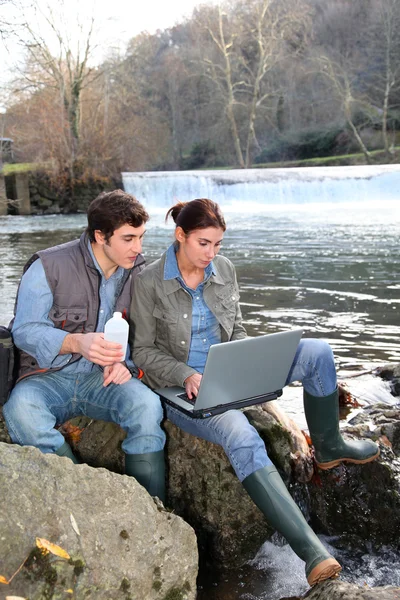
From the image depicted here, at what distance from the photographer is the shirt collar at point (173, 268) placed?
3.47 meters

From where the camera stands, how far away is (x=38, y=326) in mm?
3191

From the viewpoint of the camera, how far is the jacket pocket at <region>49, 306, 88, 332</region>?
329cm

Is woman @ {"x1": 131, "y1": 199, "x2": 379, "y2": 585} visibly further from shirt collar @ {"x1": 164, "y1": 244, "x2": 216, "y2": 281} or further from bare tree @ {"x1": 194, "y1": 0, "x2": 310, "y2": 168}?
bare tree @ {"x1": 194, "y1": 0, "x2": 310, "y2": 168}

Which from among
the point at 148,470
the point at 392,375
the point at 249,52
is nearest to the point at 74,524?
the point at 148,470

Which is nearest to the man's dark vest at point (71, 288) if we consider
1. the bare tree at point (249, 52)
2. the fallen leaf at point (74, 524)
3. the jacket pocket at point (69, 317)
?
the jacket pocket at point (69, 317)

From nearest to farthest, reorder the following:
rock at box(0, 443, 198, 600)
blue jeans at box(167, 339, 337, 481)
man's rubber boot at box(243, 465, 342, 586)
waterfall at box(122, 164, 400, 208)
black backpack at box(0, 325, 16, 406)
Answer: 1. rock at box(0, 443, 198, 600)
2. man's rubber boot at box(243, 465, 342, 586)
3. blue jeans at box(167, 339, 337, 481)
4. black backpack at box(0, 325, 16, 406)
5. waterfall at box(122, 164, 400, 208)

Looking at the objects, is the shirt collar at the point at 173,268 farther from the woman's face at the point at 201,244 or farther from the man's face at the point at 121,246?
the man's face at the point at 121,246

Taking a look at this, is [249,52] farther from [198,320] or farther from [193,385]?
[193,385]

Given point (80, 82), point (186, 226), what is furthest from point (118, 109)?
point (186, 226)

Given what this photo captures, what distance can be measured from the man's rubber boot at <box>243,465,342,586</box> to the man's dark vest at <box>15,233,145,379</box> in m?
1.04

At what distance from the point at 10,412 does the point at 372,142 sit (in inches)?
1557

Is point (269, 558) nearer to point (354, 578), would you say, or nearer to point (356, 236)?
point (354, 578)

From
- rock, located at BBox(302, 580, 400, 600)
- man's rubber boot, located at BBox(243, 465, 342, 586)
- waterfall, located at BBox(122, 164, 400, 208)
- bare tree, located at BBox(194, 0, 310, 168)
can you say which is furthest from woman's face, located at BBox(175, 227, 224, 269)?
bare tree, located at BBox(194, 0, 310, 168)

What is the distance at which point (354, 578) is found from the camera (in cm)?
328
